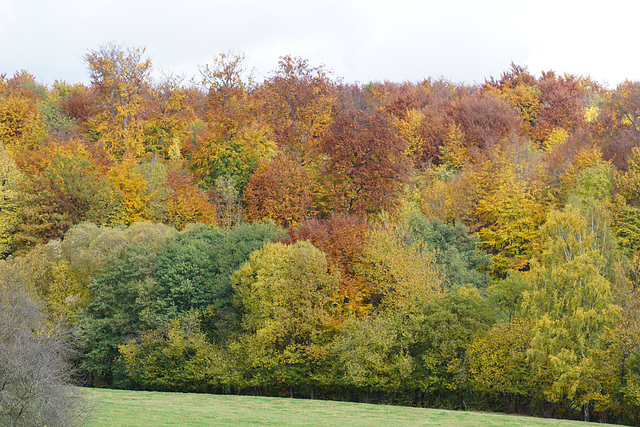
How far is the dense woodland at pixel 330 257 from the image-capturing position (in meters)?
36.2

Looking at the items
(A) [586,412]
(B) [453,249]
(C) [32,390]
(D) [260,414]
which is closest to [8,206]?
(D) [260,414]

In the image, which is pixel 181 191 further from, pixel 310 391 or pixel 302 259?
pixel 310 391

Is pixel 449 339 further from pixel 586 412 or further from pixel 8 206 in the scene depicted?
pixel 8 206

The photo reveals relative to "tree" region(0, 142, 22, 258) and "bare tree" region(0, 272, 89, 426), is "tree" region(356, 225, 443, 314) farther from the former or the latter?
"tree" region(0, 142, 22, 258)

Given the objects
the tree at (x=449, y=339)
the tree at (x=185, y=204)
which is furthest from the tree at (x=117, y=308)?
the tree at (x=449, y=339)

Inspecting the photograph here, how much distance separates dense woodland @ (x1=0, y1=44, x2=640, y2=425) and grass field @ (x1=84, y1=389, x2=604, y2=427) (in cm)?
348

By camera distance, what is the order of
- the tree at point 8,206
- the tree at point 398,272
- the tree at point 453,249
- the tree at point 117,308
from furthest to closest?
1. the tree at point 8,206
2. the tree at point 117,308
3. the tree at point 453,249
4. the tree at point 398,272

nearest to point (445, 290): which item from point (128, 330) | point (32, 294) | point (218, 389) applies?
point (218, 389)

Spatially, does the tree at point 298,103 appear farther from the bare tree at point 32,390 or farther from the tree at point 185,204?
the bare tree at point 32,390

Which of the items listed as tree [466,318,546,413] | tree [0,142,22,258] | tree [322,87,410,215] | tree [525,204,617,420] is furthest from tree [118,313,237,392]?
tree [525,204,617,420]

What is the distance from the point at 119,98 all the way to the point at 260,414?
143 ft

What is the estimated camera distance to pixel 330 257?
43500 millimetres

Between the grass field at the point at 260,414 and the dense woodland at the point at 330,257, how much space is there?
3.48 meters

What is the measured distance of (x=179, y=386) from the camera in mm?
43625
